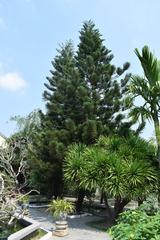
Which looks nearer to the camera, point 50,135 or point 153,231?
point 153,231

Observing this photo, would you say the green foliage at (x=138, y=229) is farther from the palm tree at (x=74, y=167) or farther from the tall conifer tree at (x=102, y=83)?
the tall conifer tree at (x=102, y=83)

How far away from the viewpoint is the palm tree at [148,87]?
1296 centimetres

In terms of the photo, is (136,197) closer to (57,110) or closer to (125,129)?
(125,129)

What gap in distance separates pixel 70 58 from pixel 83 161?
9220mm

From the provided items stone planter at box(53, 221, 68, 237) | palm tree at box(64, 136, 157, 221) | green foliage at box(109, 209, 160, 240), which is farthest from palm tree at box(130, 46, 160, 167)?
green foliage at box(109, 209, 160, 240)

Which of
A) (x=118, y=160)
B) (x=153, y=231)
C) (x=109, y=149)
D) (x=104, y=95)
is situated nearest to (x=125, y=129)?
Answer: (x=104, y=95)

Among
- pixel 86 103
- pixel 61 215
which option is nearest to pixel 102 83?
pixel 86 103

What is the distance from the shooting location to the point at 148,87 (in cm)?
1298

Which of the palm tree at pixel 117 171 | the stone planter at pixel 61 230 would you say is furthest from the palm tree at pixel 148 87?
the stone planter at pixel 61 230

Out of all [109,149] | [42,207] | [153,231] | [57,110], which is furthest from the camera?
[42,207]

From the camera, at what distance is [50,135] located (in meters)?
17.6

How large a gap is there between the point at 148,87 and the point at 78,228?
205 inches

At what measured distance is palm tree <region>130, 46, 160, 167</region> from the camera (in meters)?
13.0

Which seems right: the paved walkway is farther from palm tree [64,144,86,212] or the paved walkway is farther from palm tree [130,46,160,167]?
palm tree [130,46,160,167]
